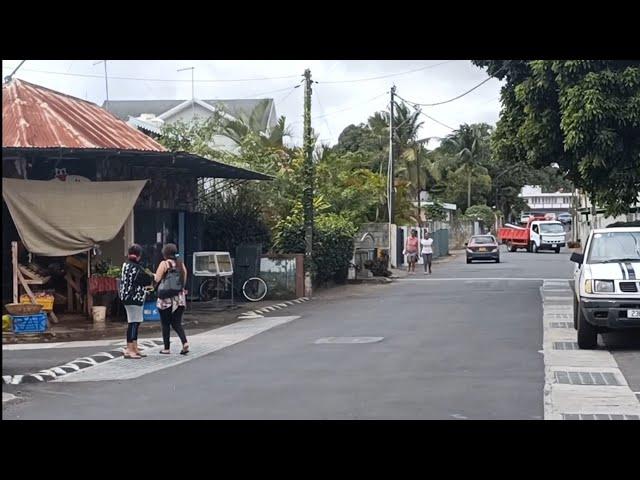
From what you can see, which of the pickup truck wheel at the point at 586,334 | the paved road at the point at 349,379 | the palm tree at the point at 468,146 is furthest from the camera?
the palm tree at the point at 468,146

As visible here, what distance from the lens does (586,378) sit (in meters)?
11.4

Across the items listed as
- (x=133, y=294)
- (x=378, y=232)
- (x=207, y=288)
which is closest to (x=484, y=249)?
(x=378, y=232)

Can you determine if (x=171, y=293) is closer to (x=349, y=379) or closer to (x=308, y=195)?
(x=349, y=379)

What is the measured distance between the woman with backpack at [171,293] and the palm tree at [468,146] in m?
61.0

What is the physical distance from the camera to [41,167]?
18391mm

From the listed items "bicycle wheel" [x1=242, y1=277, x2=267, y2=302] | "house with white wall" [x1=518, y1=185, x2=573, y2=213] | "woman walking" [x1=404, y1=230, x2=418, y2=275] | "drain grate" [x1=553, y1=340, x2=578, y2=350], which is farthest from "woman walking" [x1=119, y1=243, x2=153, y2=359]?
"house with white wall" [x1=518, y1=185, x2=573, y2=213]

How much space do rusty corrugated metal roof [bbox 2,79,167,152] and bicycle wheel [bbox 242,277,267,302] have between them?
4922 millimetres

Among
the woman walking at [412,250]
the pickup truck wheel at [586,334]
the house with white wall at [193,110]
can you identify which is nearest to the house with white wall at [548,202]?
the house with white wall at [193,110]

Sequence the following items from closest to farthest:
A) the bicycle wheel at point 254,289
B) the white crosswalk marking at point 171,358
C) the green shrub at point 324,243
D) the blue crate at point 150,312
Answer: the white crosswalk marking at point 171,358
the blue crate at point 150,312
the bicycle wheel at point 254,289
the green shrub at point 324,243

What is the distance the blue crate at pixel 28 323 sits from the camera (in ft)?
53.8

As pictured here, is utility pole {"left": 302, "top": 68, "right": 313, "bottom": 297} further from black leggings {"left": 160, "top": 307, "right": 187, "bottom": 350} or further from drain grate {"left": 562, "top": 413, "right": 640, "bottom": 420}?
drain grate {"left": 562, "top": 413, "right": 640, "bottom": 420}

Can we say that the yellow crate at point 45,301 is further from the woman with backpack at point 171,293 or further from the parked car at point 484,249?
the parked car at point 484,249

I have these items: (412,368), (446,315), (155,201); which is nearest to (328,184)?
(155,201)

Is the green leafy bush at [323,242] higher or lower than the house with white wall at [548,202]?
lower
